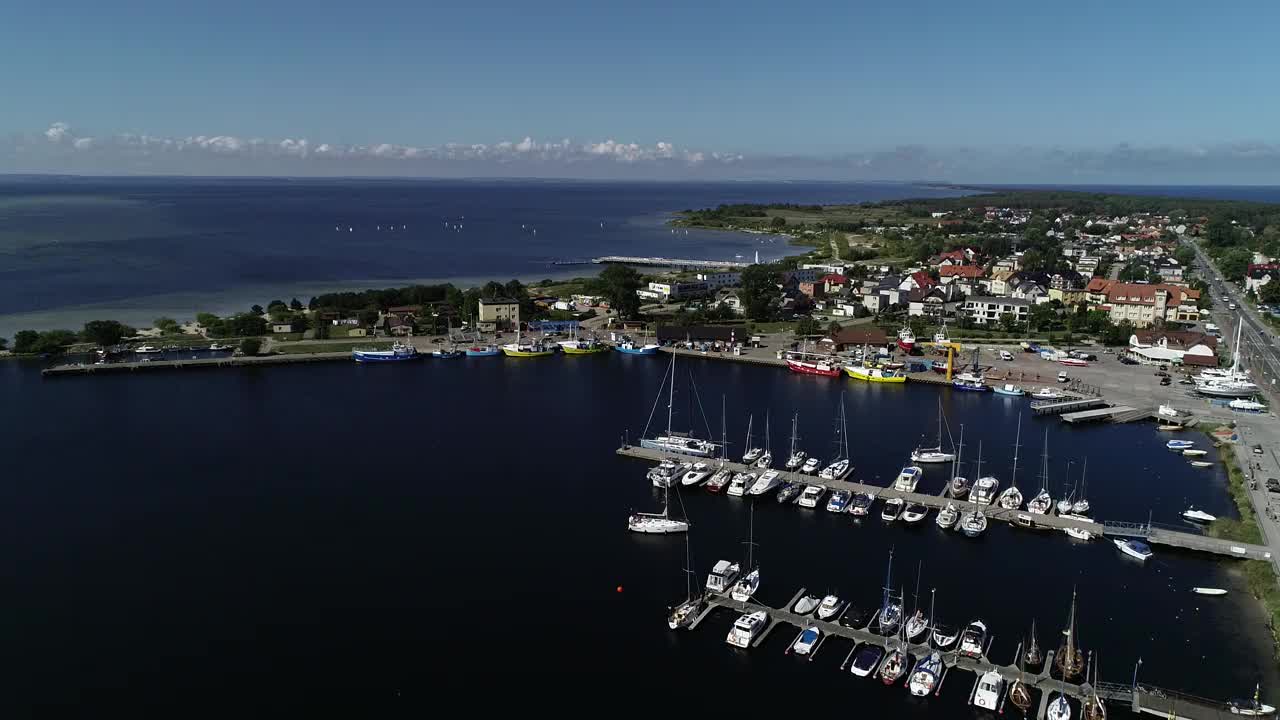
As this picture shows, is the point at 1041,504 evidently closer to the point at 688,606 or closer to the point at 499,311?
the point at 688,606

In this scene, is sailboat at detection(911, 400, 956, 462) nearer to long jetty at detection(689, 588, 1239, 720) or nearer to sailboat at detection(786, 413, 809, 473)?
sailboat at detection(786, 413, 809, 473)

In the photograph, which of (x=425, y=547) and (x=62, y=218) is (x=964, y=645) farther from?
(x=62, y=218)

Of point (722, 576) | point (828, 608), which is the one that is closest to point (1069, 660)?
point (828, 608)

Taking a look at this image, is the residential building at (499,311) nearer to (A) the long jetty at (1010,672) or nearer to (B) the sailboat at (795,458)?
(B) the sailboat at (795,458)

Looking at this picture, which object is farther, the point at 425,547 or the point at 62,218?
the point at 62,218

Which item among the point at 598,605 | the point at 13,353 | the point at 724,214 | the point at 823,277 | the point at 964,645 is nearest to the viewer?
the point at 964,645

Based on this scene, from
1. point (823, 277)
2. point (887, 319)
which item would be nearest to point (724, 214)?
point (823, 277)

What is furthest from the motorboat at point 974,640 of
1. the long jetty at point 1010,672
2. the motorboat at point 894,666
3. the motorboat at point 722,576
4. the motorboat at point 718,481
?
the motorboat at point 718,481
